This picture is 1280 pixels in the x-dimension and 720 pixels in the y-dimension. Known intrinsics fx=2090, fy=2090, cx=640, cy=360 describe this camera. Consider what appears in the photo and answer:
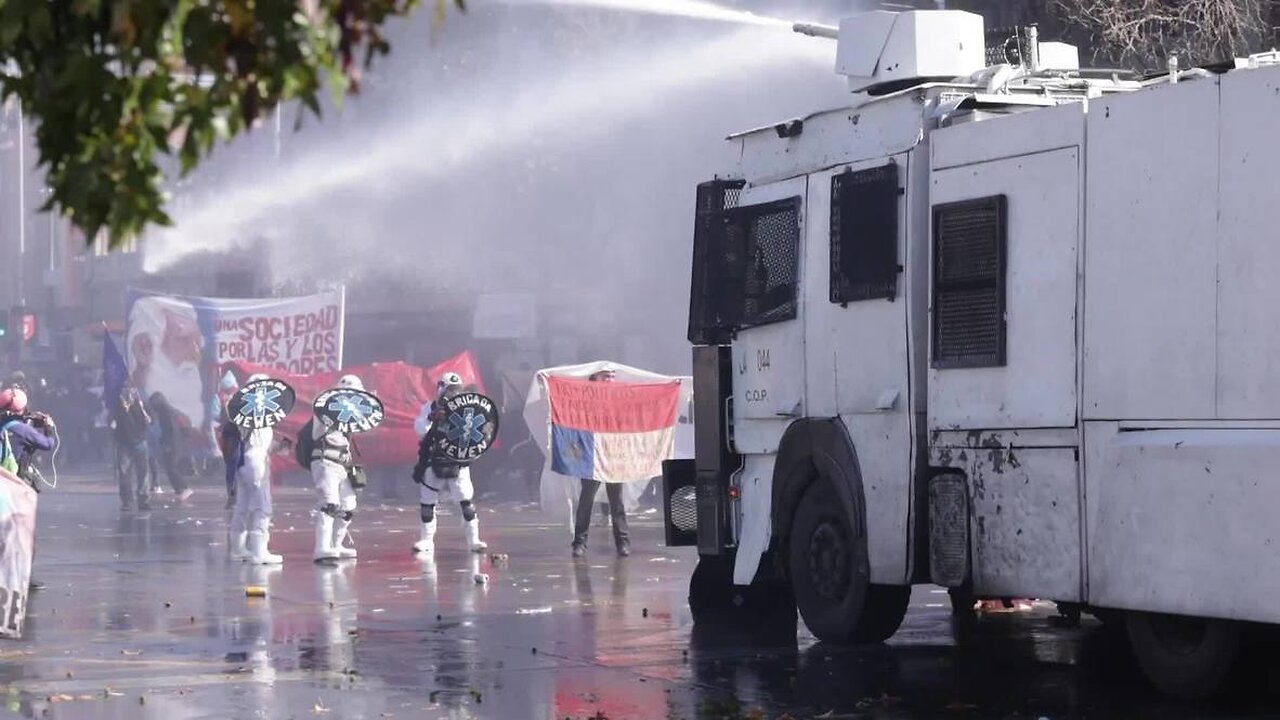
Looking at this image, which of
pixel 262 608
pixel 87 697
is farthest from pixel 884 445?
pixel 262 608

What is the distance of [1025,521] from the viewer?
32.5ft

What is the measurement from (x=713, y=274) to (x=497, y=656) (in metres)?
2.70

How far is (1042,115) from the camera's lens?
9.94 m

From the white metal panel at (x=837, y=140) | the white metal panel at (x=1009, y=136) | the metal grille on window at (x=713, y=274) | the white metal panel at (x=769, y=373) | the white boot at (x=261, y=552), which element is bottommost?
the white boot at (x=261, y=552)

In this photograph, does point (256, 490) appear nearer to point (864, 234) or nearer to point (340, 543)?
point (340, 543)

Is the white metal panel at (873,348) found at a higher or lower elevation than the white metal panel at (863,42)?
lower

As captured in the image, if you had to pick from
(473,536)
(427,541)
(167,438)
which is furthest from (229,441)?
(167,438)

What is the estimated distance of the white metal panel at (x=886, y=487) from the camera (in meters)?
10.8

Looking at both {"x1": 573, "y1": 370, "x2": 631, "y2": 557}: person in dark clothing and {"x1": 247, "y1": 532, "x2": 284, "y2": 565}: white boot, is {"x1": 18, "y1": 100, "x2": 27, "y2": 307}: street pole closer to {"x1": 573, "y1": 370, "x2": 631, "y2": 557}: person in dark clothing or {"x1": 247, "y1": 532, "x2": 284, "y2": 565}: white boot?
{"x1": 573, "y1": 370, "x2": 631, "y2": 557}: person in dark clothing

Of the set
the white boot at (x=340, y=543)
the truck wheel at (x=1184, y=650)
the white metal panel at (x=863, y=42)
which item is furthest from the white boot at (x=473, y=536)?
the truck wheel at (x=1184, y=650)

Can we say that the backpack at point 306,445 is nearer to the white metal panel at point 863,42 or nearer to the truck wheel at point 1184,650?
the white metal panel at point 863,42

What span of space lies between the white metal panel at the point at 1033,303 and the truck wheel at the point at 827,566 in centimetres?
118

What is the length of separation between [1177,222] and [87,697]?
5.62 m

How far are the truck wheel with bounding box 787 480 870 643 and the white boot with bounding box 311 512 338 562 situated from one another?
8.05m
